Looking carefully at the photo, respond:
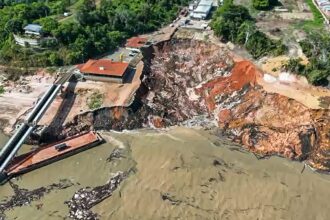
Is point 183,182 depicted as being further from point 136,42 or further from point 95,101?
point 136,42

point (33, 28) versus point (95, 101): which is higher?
point (33, 28)

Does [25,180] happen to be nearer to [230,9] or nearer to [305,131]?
[305,131]

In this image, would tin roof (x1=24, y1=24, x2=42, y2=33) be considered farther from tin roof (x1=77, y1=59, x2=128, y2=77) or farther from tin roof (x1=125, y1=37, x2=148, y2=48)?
tin roof (x1=125, y1=37, x2=148, y2=48)

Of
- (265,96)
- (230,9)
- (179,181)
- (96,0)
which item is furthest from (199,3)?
(179,181)

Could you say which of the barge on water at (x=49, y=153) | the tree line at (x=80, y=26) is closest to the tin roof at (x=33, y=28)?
the tree line at (x=80, y=26)

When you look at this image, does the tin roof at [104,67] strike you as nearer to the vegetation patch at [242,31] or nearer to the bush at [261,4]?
the vegetation patch at [242,31]

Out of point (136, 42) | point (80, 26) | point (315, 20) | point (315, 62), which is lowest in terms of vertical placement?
point (136, 42)

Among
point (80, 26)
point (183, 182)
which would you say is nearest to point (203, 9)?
point (80, 26)
